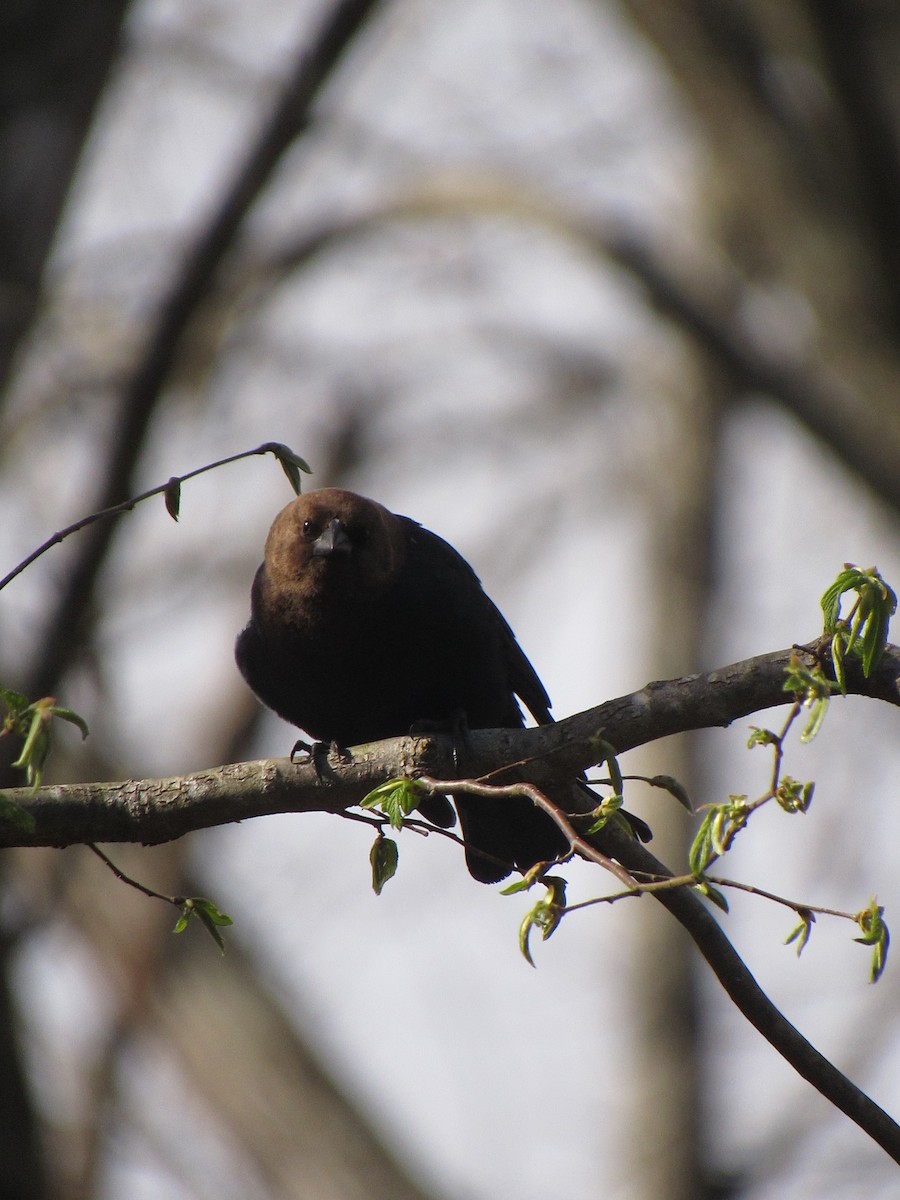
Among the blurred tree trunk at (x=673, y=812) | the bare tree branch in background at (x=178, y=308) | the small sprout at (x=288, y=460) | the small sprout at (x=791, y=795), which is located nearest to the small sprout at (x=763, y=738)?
the small sprout at (x=791, y=795)

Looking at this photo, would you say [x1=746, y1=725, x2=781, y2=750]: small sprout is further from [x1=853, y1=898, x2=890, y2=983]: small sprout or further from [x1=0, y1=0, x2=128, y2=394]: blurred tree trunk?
[x1=0, y1=0, x2=128, y2=394]: blurred tree trunk

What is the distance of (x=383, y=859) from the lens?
2.19 metres

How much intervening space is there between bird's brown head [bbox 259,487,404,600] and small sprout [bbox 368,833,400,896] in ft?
4.63

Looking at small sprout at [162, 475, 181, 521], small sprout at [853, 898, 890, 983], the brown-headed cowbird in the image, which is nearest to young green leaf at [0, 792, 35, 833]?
small sprout at [162, 475, 181, 521]

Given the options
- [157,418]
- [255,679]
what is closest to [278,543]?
[255,679]

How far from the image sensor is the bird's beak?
3.53m

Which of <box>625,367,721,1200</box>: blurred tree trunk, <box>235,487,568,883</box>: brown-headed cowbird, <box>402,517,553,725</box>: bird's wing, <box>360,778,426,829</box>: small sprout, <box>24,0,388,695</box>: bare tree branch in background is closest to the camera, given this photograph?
<box>360,778,426,829</box>: small sprout

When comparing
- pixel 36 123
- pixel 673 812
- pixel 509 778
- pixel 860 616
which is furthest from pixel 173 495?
pixel 673 812

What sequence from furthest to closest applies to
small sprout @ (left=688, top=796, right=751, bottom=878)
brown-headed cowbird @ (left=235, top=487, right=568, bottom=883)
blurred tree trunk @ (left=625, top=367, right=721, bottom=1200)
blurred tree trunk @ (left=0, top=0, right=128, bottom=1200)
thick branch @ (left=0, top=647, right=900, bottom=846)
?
blurred tree trunk @ (left=625, top=367, right=721, bottom=1200) < blurred tree trunk @ (left=0, top=0, right=128, bottom=1200) < brown-headed cowbird @ (left=235, top=487, right=568, bottom=883) < thick branch @ (left=0, top=647, right=900, bottom=846) < small sprout @ (left=688, top=796, right=751, bottom=878)

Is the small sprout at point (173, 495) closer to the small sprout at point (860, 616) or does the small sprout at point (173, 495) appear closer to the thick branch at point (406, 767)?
the thick branch at point (406, 767)

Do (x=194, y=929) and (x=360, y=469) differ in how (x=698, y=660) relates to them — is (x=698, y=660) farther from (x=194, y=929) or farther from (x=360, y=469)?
(x=194, y=929)

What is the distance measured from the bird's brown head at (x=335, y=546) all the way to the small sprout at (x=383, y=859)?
141 centimetres

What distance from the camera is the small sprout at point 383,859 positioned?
218cm

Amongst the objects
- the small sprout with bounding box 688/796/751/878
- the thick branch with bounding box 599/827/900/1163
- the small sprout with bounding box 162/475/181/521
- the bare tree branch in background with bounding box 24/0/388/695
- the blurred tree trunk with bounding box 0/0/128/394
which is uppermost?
the blurred tree trunk with bounding box 0/0/128/394
